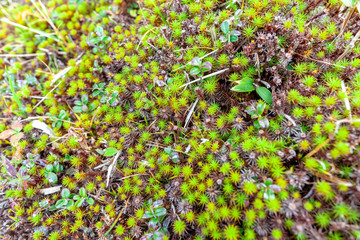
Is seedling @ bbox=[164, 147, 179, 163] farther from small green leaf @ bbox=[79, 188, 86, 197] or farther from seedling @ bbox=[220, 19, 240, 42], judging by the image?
seedling @ bbox=[220, 19, 240, 42]

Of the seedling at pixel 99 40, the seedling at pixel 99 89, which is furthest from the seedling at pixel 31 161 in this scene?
the seedling at pixel 99 40

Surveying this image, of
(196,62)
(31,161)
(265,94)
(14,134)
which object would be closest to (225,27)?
(196,62)

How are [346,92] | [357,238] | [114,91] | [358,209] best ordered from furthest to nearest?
1. [114,91]
2. [346,92]
3. [358,209]
4. [357,238]

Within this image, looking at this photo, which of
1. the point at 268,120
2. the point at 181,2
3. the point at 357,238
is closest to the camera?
the point at 357,238

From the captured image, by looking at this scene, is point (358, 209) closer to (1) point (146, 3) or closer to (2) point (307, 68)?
(2) point (307, 68)

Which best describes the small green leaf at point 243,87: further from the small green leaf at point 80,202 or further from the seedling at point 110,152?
the small green leaf at point 80,202

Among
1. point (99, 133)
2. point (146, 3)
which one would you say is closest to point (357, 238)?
point (99, 133)
